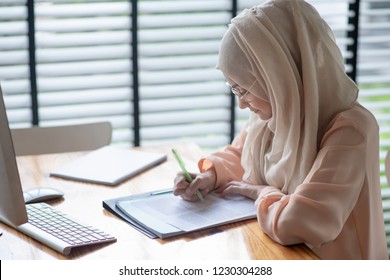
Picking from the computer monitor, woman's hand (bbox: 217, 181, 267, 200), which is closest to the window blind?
woman's hand (bbox: 217, 181, 267, 200)

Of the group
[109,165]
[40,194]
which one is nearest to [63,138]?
[109,165]

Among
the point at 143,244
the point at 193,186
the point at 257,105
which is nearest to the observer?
the point at 143,244

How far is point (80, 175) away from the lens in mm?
2482

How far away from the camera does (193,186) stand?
219cm

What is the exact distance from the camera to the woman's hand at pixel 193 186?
7.16ft

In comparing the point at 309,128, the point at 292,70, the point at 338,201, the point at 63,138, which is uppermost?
the point at 292,70

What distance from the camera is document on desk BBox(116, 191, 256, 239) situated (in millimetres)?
1959

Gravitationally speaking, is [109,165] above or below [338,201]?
below

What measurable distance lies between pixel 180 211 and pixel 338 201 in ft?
1.56

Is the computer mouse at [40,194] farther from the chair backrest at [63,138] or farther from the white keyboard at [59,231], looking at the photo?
the chair backrest at [63,138]

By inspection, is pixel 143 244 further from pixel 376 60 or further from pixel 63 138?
pixel 376 60

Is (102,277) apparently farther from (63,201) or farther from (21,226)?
(63,201)

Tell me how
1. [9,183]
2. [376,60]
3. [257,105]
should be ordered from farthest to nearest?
[376,60] < [257,105] < [9,183]

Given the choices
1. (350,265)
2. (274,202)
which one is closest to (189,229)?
(274,202)
